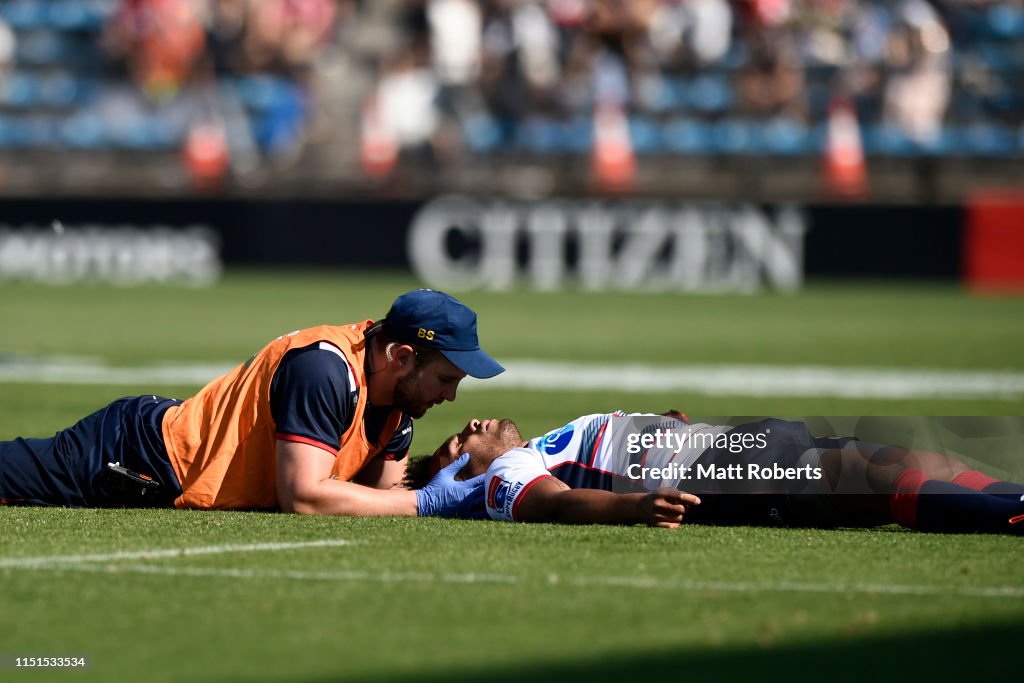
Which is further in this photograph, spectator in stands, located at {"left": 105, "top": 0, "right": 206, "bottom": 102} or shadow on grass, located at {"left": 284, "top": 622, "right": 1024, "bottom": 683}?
spectator in stands, located at {"left": 105, "top": 0, "right": 206, "bottom": 102}

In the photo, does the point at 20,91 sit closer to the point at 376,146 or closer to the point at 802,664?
the point at 376,146

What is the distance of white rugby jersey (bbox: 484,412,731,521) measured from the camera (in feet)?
23.2

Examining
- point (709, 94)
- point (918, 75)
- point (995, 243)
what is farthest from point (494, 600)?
point (709, 94)

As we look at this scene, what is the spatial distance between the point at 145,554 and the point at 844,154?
22974 millimetres

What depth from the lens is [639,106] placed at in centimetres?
2888

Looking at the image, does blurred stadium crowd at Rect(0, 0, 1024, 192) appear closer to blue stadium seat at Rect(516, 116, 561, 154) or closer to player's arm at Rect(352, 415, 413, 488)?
blue stadium seat at Rect(516, 116, 561, 154)

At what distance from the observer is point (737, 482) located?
22.9 feet

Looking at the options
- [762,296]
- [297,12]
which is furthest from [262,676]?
[297,12]

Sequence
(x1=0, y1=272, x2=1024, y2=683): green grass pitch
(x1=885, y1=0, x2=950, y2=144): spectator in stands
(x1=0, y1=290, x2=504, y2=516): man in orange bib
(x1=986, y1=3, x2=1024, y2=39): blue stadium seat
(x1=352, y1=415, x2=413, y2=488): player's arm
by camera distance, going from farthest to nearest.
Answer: (x1=986, y1=3, x2=1024, y2=39): blue stadium seat < (x1=885, y1=0, x2=950, y2=144): spectator in stands < (x1=352, y1=415, x2=413, y2=488): player's arm < (x1=0, y1=290, x2=504, y2=516): man in orange bib < (x1=0, y1=272, x2=1024, y2=683): green grass pitch

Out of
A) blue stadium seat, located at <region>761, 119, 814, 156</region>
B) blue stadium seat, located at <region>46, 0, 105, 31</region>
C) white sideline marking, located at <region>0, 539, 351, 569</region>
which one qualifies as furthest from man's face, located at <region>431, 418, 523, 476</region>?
blue stadium seat, located at <region>46, 0, 105, 31</region>

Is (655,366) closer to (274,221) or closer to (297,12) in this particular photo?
(274,221)

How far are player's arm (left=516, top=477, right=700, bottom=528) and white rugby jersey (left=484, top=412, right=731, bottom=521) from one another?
52 mm

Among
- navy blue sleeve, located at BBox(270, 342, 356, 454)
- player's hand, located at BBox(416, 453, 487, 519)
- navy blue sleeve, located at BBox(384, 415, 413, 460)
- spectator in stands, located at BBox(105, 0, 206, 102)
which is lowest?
player's hand, located at BBox(416, 453, 487, 519)

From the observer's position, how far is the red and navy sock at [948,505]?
22.4 ft
